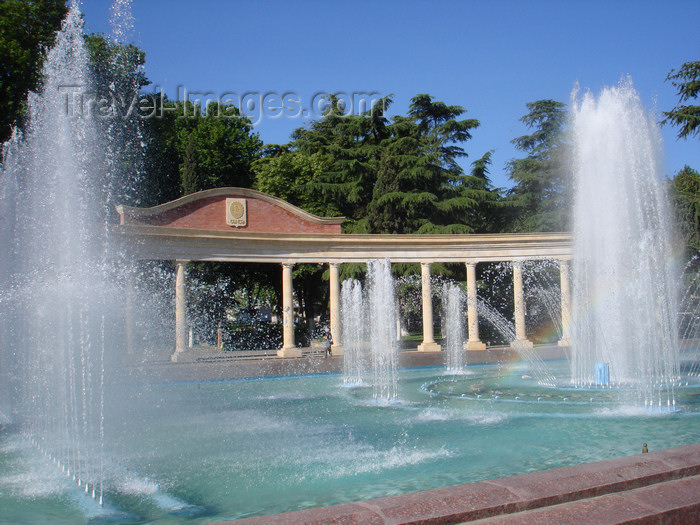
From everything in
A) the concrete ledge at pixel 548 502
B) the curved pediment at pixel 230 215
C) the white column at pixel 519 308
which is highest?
the curved pediment at pixel 230 215

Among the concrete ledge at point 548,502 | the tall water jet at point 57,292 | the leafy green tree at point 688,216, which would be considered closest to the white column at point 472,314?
the leafy green tree at point 688,216

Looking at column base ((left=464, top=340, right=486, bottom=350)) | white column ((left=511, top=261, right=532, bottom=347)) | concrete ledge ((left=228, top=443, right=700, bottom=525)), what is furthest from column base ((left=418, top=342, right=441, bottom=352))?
concrete ledge ((left=228, top=443, right=700, bottom=525))

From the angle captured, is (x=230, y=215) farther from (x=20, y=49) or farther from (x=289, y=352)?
(x=20, y=49)

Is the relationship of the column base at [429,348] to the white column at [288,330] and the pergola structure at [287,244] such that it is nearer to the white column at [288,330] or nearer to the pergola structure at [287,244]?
the pergola structure at [287,244]

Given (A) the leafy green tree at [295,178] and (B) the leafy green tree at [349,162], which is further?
(A) the leafy green tree at [295,178]

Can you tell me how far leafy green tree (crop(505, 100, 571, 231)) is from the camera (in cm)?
4116

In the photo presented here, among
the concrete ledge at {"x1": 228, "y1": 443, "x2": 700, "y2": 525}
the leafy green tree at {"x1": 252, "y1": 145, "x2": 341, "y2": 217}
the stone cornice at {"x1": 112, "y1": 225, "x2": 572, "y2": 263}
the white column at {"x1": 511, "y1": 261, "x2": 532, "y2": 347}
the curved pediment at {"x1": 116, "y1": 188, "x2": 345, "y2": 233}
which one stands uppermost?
the leafy green tree at {"x1": 252, "y1": 145, "x2": 341, "y2": 217}

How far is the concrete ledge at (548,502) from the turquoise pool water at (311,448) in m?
2.19

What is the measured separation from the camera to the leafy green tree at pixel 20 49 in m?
29.4

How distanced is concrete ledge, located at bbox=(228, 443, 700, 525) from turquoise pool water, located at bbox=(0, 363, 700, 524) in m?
2.19

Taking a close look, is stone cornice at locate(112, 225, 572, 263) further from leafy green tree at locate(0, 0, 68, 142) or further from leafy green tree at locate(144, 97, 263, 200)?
leafy green tree at locate(144, 97, 263, 200)

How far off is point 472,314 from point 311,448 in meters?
24.3

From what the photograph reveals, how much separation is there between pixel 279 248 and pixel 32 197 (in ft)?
60.0

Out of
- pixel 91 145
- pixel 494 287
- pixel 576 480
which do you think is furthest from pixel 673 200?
pixel 576 480
